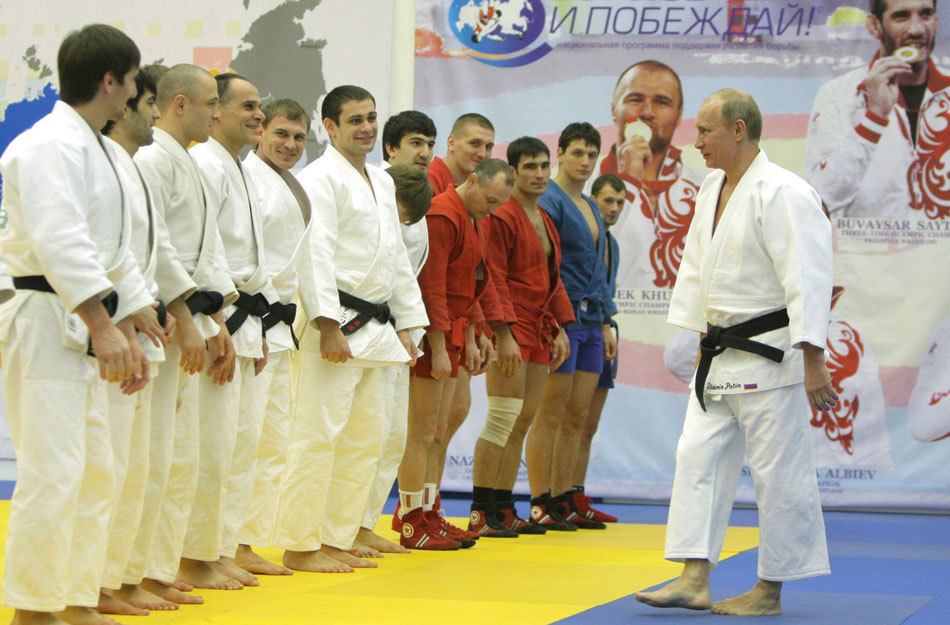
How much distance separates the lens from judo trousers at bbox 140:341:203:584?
11.2 feet

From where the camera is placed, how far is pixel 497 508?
5758 mm

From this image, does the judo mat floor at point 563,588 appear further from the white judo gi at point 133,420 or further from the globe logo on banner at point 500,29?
the globe logo on banner at point 500,29

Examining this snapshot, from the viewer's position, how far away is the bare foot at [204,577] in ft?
12.6

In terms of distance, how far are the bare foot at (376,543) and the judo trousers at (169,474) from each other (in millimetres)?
1386

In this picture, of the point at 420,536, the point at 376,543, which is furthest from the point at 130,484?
the point at 420,536

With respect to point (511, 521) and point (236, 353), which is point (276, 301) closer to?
point (236, 353)

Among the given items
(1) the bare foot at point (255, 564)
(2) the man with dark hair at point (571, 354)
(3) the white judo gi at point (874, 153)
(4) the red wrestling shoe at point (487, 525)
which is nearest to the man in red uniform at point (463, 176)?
(4) the red wrestling shoe at point (487, 525)

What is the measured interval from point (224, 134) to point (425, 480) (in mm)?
1853

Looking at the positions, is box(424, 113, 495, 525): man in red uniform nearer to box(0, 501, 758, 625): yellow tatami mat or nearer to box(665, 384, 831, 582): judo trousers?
box(0, 501, 758, 625): yellow tatami mat

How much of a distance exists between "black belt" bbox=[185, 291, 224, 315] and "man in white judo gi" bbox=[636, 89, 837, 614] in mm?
1407

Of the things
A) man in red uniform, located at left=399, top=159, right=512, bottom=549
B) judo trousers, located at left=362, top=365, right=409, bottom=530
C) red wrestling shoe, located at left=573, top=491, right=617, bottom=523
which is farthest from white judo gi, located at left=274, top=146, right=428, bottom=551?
red wrestling shoe, located at left=573, top=491, right=617, bottom=523

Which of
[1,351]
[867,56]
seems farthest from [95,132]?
[867,56]

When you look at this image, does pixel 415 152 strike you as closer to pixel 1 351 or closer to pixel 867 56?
pixel 1 351

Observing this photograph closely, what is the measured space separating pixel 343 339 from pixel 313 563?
0.79 m
